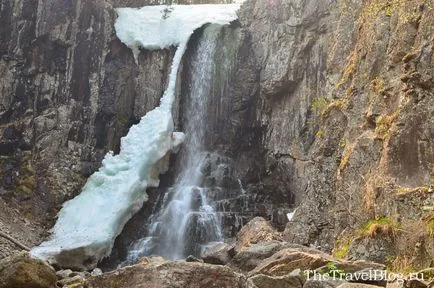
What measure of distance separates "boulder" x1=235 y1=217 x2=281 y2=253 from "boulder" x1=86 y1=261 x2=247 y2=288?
803 cm

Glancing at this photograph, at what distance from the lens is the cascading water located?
58.4ft

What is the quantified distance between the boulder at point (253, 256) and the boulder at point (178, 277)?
16.7 feet

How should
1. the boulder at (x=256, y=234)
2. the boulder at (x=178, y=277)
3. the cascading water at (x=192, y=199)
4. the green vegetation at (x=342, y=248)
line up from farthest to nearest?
the cascading water at (x=192, y=199) → the boulder at (x=256, y=234) → the green vegetation at (x=342, y=248) → the boulder at (x=178, y=277)

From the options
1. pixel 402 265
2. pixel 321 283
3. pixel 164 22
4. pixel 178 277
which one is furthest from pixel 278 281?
pixel 164 22

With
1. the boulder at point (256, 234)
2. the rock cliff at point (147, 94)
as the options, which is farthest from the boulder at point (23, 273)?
the rock cliff at point (147, 94)

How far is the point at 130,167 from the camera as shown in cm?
2031

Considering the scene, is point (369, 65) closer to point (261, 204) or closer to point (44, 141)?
point (261, 204)

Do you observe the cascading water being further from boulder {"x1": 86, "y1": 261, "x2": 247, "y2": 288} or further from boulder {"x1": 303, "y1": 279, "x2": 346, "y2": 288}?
boulder {"x1": 86, "y1": 261, "x2": 247, "y2": 288}

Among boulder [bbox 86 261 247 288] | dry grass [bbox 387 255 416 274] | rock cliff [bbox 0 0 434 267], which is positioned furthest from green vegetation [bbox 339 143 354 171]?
boulder [bbox 86 261 247 288]

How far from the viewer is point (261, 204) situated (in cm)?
1998

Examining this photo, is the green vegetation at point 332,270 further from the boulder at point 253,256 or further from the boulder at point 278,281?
the boulder at point 253,256

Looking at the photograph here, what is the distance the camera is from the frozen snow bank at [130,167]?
17.3 metres

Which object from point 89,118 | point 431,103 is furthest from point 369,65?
point 89,118

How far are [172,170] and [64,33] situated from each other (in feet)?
26.4
